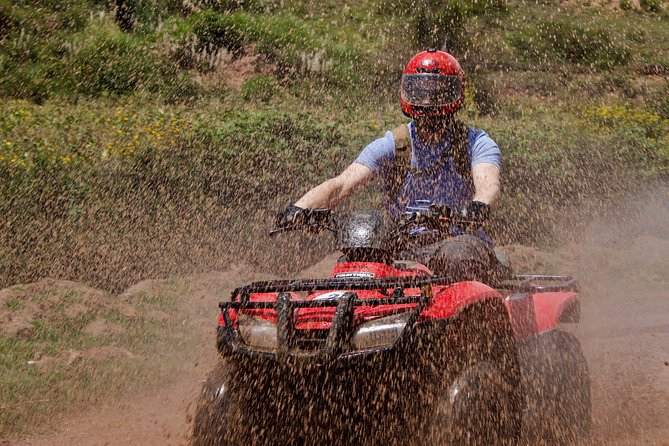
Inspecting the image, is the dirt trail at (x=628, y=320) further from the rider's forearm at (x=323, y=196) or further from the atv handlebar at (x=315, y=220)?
the atv handlebar at (x=315, y=220)

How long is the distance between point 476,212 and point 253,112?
6379 millimetres

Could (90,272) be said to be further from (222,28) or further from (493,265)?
(222,28)

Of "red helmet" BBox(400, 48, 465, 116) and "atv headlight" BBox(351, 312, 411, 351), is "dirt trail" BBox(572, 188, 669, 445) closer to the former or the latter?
"red helmet" BBox(400, 48, 465, 116)

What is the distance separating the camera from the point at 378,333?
11.0 ft

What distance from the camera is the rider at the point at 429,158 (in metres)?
4.89

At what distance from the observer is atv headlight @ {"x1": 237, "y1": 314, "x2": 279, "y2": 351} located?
11.3 feet

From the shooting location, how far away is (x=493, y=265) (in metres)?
4.45

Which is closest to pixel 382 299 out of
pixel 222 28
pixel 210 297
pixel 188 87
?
pixel 210 297

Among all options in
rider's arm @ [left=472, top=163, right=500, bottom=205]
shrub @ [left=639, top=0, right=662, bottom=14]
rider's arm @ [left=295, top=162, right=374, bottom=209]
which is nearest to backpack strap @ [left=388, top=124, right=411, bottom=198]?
rider's arm @ [left=295, top=162, right=374, bottom=209]

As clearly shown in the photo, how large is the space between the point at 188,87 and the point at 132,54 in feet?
3.69

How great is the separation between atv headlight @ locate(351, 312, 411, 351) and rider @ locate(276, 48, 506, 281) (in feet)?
4.73

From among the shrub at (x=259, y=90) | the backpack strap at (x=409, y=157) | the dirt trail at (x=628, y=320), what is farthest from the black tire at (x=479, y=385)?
the shrub at (x=259, y=90)

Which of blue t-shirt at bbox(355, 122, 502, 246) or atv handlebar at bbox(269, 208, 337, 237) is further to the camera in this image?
blue t-shirt at bbox(355, 122, 502, 246)

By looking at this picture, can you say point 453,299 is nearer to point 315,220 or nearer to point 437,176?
point 315,220
